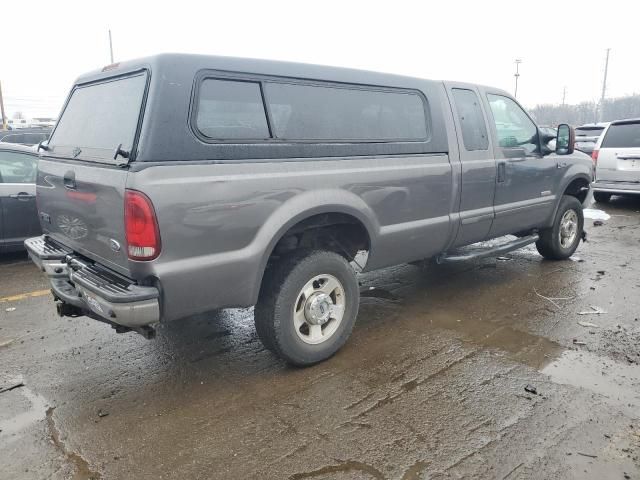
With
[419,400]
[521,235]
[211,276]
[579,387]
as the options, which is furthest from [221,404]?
[521,235]

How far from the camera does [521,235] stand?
238 inches

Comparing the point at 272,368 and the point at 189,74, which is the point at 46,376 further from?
the point at 189,74

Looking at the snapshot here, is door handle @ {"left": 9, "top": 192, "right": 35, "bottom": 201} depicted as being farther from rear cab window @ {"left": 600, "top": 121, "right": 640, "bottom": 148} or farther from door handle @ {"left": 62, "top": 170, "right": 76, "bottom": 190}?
rear cab window @ {"left": 600, "top": 121, "right": 640, "bottom": 148}

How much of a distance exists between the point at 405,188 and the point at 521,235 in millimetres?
2692

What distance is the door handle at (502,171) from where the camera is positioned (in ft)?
16.1

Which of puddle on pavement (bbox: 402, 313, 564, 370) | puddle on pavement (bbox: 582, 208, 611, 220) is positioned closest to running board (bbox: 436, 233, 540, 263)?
puddle on pavement (bbox: 402, 313, 564, 370)

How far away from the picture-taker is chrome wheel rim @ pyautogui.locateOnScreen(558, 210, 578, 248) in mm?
6199

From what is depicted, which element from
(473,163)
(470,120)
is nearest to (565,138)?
(470,120)

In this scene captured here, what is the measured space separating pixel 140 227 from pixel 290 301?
114cm

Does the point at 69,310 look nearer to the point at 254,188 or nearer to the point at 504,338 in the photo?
the point at 254,188

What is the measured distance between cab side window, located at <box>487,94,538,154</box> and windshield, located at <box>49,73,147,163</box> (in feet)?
11.4

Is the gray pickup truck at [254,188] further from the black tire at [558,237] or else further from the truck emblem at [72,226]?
the black tire at [558,237]

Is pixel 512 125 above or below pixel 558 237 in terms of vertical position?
above

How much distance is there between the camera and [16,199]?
20.3ft
